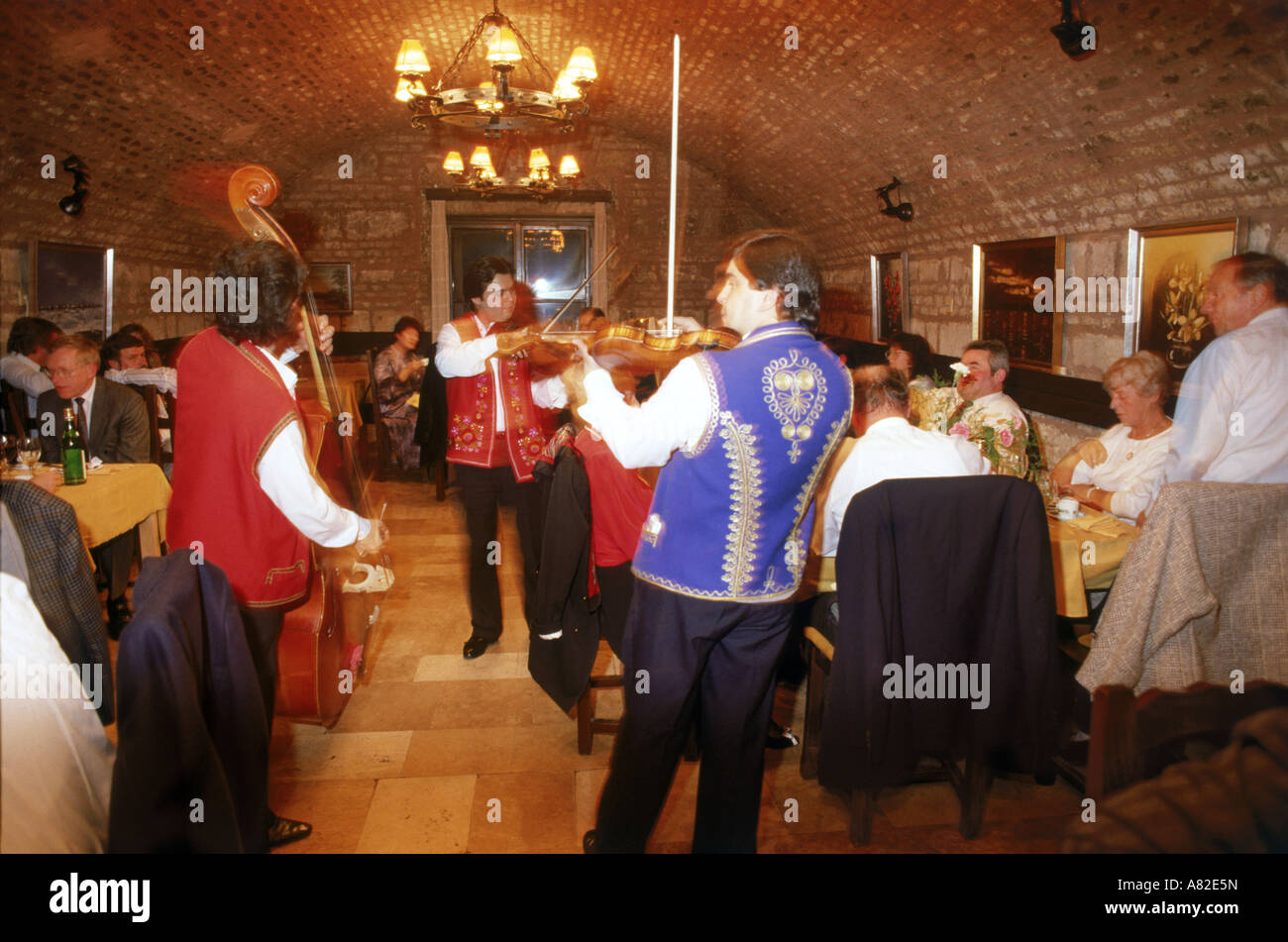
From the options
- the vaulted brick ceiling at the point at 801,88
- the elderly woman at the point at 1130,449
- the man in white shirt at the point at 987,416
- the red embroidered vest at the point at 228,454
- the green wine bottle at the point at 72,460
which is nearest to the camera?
the red embroidered vest at the point at 228,454

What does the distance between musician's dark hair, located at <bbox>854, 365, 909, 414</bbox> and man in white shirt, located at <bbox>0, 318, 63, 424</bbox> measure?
451 cm

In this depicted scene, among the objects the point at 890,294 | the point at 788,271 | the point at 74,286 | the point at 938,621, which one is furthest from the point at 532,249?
the point at 788,271

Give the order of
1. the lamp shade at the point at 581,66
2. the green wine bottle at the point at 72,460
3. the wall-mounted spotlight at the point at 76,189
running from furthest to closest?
the wall-mounted spotlight at the point at 76,189 < the lamp shade at the point at 581,66 < the green wine bottle at the point at 72,460

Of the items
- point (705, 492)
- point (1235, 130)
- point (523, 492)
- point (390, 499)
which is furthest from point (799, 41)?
point (705, 492)

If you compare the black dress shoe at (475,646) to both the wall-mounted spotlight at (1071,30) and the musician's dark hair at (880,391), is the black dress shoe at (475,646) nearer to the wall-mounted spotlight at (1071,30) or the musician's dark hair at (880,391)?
the musician's dark hair at (880,391)

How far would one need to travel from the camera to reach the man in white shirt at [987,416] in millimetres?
3117

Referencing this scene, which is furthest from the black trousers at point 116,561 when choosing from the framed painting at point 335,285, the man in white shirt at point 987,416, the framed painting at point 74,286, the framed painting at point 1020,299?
the framed painting at point 335,285

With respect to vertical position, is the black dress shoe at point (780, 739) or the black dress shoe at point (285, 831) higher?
the black dress shoe at point (780, 739)

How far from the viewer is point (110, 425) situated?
13.0 ft

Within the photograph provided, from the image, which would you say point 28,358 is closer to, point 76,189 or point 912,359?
point 76,189

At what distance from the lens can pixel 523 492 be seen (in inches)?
140

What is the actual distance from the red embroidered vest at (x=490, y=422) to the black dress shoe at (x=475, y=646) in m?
0.77

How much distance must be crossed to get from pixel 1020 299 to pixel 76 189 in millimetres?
6581
